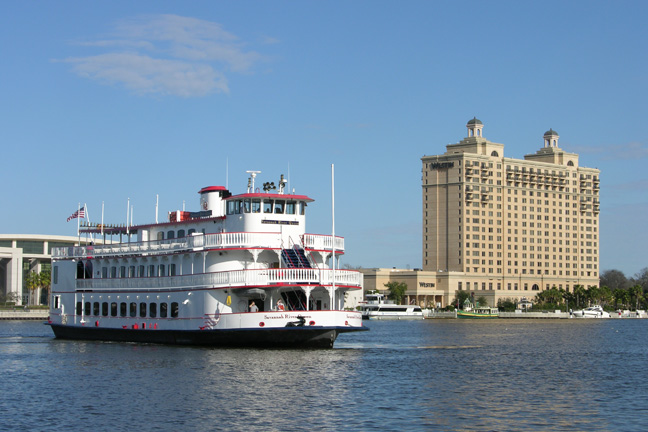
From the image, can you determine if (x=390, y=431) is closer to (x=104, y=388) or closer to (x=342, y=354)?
(x=104, y=388)

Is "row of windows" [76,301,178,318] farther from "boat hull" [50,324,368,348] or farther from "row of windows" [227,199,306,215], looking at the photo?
"row of windows" [227,199,306,215]

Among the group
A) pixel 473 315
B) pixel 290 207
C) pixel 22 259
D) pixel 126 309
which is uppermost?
pixel 290 207

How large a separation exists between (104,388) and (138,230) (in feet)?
80.6

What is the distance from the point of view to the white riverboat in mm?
46938

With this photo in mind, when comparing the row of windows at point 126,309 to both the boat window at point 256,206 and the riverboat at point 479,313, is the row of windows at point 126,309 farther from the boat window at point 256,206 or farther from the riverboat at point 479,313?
the riverboat at point 479,313

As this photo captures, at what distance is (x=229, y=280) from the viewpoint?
48000 millimetres

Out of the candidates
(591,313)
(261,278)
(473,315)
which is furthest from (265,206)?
(591,313)

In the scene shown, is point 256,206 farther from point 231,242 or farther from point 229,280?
point 229,280

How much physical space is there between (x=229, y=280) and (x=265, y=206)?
16.9 feet

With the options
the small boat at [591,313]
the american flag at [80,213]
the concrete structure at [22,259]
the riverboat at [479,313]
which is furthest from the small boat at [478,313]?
the american flag at [80,213]

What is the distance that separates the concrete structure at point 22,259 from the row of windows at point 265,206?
372 feet

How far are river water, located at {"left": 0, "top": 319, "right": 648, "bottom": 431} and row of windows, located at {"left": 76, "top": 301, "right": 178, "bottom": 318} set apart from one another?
2216 mm

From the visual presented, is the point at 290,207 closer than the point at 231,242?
No

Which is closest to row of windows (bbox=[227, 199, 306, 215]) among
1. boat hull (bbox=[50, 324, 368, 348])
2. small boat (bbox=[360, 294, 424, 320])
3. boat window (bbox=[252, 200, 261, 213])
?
boat window (bbox=[252, 200, 261, 213])
